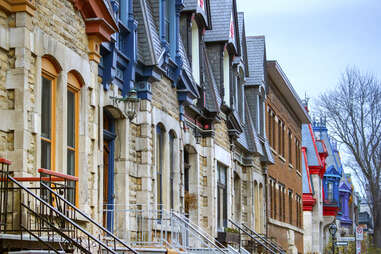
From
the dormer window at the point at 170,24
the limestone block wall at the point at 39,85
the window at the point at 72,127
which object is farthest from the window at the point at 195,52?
the window at the point at 72,127

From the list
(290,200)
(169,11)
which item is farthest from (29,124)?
(290,200)

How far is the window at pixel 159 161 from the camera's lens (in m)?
18.9

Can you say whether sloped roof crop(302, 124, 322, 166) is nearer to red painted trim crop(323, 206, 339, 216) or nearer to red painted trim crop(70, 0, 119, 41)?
red painted trim crop(323, 206, 339, 216)

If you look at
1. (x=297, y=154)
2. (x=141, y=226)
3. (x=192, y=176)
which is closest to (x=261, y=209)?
(x=192, y=176)

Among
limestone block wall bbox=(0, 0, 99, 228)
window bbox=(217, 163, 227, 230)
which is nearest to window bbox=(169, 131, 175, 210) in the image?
window bbox=(217, 163, 227, 230)

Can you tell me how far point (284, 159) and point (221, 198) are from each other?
47.2 ft

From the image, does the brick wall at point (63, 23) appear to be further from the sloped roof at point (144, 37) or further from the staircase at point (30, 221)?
the sloped roof at point (144, 37)

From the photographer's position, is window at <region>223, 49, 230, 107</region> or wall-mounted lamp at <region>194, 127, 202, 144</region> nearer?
wall-mounted lamp at <region>194, 127, 202, 144</region>

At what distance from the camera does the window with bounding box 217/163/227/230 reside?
2526 centimetres

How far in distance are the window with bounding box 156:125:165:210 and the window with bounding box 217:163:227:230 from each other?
19.9ft

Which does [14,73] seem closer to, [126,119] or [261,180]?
[126,119]

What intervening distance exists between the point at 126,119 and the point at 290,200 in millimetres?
26246

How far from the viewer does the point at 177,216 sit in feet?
55.6

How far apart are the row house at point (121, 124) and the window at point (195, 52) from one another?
0.13 ft
